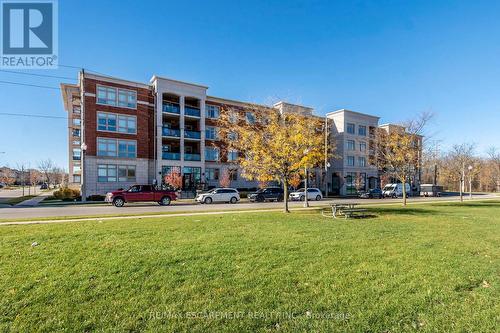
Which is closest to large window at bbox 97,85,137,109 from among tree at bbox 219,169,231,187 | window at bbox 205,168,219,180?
window at bbox 205,168,219,180

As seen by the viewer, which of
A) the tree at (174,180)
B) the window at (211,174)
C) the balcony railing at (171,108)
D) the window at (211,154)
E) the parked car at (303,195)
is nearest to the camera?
the tree at (174,180)

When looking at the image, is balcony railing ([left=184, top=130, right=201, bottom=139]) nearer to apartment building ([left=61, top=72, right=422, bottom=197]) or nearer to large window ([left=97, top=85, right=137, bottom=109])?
apartment building ([left=61, top=72, right=422, bottom=197])

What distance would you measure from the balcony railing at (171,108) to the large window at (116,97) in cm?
383

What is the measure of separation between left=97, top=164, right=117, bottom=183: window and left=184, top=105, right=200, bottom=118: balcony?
11996 mm

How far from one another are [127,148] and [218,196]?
1475 cm

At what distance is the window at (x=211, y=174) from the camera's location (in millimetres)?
41625

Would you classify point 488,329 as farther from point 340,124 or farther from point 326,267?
point 340,124

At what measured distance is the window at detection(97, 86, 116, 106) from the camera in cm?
3381

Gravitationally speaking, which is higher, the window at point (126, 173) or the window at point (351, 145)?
the window at point (351, 145)

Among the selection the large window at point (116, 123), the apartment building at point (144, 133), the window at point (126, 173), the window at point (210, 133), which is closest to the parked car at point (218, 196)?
the apartment building at point (144, 133)

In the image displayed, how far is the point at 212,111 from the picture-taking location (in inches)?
1682

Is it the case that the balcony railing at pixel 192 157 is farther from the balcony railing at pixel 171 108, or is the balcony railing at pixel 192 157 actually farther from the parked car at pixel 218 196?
the parked car at pixel 218 196

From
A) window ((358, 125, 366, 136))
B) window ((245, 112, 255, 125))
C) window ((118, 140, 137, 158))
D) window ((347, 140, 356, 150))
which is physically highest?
window ((358, 125, 366, 136))

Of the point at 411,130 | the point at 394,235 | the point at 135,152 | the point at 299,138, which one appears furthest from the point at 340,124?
the point at 394,235
